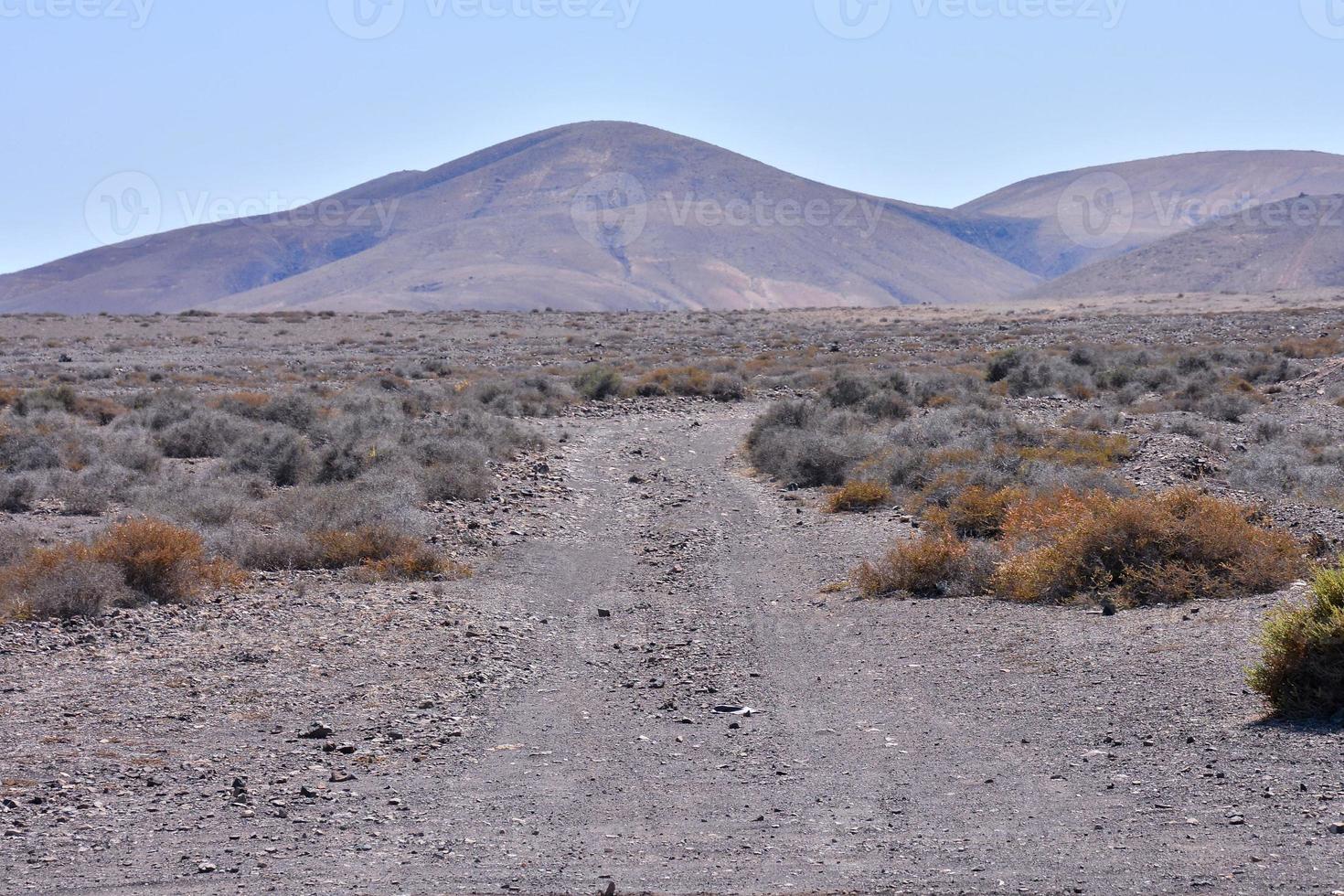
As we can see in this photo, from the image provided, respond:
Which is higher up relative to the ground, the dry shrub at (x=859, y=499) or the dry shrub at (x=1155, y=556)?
the dry shrub at (x=1155, y=556)

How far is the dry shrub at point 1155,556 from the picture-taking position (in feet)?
→ 34.8

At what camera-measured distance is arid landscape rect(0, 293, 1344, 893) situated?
5754 mm

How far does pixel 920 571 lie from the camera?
1250cm

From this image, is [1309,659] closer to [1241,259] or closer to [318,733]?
[318,733]

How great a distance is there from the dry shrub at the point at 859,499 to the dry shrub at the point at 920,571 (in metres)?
4.95

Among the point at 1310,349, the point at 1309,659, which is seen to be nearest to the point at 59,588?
the point at 1309,659

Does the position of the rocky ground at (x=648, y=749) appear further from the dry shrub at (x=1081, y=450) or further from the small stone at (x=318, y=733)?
the dry shrub at (x=1081, y=450)

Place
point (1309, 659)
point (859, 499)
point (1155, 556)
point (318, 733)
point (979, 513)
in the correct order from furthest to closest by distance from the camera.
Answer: point (859, 499) < point (979, 513) < point (1155, 556) < point (318, 733) < point (1309, 659)

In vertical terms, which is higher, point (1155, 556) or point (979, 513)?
point (1155, 556)

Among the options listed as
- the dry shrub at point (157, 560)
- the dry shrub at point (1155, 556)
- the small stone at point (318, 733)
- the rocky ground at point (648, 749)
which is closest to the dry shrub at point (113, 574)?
the dry shrub at point (157, 560)

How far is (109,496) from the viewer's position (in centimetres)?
1730

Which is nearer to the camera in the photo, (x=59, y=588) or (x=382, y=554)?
(x=59, y=588)

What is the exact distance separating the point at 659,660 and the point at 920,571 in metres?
3.62

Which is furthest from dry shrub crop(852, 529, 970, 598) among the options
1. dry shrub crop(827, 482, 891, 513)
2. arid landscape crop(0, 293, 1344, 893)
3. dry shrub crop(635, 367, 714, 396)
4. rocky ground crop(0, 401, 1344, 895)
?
dry shrub crop(635, 367, 714, 396)
